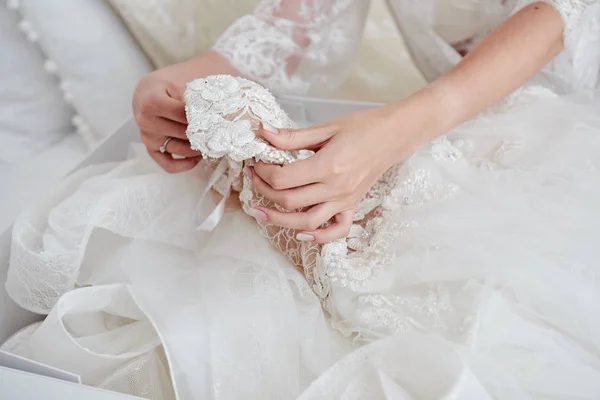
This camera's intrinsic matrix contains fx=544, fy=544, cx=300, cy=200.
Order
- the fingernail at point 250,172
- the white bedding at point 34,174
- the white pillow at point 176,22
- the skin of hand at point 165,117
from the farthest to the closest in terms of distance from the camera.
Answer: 1. the white pillow at point 176,22
2. the white bedding at point 34,174
3. the skin of hand at point 165,117
4. the fingernail at point 250,172

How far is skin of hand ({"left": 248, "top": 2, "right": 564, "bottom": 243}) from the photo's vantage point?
595 millimetres

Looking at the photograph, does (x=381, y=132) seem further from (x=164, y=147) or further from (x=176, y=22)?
(x=176, y=22)

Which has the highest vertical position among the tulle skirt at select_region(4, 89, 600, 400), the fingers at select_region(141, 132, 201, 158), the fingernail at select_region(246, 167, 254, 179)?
the fingers at select_region(141, 132, 201, 158)

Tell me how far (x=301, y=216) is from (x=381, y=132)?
5.7 inches

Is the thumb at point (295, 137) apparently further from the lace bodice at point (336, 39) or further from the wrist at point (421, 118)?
the lace bodice at point (336, 39)

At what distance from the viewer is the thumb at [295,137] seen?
1.94ft

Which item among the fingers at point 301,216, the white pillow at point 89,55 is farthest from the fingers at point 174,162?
the white pillow at point 89,55

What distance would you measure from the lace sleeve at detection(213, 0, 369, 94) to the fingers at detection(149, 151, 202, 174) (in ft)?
0.78

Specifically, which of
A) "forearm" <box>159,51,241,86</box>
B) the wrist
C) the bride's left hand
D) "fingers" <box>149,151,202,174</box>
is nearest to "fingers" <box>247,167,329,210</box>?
the bride's left hand

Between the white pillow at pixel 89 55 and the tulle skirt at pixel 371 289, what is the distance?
0.36 meters

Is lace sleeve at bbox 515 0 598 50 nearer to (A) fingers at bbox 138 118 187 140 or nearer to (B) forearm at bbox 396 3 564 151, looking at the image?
(B) forearm at bbox 396 3 564 151

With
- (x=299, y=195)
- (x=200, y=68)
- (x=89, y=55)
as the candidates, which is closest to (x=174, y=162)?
(x=200, y=68)

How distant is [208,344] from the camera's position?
623 mm

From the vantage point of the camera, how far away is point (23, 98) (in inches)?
41.9
